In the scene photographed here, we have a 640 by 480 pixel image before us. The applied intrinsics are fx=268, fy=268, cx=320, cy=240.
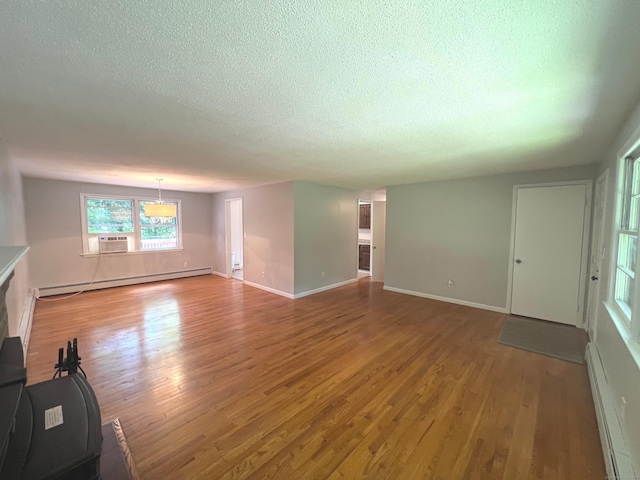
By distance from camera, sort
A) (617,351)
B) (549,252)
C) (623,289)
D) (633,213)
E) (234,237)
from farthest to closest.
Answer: (234,237) → (549,252) → (623,289) → (633,213) → (617,351)

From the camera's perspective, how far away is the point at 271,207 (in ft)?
18.1

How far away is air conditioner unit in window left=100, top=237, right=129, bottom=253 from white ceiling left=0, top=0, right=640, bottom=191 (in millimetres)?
3597

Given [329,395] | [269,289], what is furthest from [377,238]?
[329,395]

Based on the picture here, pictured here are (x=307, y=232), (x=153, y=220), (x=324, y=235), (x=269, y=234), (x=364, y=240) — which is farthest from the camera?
(x=364, y=240)

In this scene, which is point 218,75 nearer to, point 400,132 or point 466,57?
point 466,57

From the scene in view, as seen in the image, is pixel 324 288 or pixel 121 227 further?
pixel 121 227

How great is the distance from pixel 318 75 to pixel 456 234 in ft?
13.8

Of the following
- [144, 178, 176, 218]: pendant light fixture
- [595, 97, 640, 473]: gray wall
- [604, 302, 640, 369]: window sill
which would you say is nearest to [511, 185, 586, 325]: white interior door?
[595, 97, 640, 473]: gray wall

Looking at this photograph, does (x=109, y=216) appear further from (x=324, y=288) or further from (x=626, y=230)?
(x=626, y=230)

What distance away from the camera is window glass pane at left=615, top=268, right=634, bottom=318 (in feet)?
6.70

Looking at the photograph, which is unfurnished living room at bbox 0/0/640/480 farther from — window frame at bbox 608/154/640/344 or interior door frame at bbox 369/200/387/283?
interior door frame at bbox 369/200/387/283

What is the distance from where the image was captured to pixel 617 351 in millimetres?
1906

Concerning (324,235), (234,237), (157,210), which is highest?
(157,210)

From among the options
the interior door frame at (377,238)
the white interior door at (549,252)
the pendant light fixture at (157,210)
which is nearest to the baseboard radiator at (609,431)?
the white interior door at (549,252)
